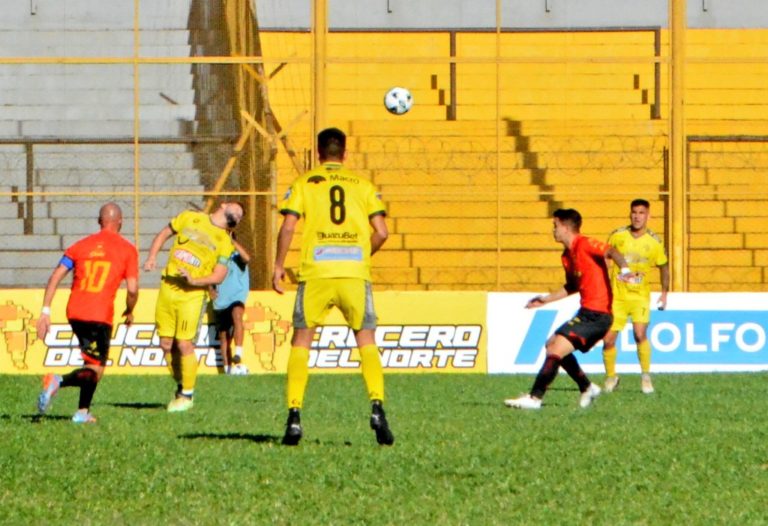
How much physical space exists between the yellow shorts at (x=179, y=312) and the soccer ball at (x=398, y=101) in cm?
1216

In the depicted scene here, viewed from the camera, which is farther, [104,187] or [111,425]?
[104,187]

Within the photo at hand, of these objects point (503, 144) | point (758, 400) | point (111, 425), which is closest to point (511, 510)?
point (111, 425)

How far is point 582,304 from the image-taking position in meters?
15.2

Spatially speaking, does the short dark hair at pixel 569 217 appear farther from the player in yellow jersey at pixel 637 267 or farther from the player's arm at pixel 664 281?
the player's arm at pixel 664 281

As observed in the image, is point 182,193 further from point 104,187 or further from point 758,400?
point 758,400

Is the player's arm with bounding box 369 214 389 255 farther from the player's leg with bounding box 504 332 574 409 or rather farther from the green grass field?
the player's leg with bounding box 504 332 574 409

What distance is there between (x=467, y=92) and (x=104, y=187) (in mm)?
6903

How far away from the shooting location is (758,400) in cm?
1620

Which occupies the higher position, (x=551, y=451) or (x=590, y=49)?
(x=590, y=49)

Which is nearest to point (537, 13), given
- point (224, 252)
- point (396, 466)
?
point (224, 252)

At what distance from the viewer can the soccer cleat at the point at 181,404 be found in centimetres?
1459

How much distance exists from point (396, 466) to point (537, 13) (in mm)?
23008

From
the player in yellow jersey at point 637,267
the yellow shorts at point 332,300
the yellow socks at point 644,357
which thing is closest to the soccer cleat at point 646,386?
the yellow socks at point 644,357

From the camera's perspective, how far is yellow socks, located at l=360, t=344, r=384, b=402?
1047 centimetres
